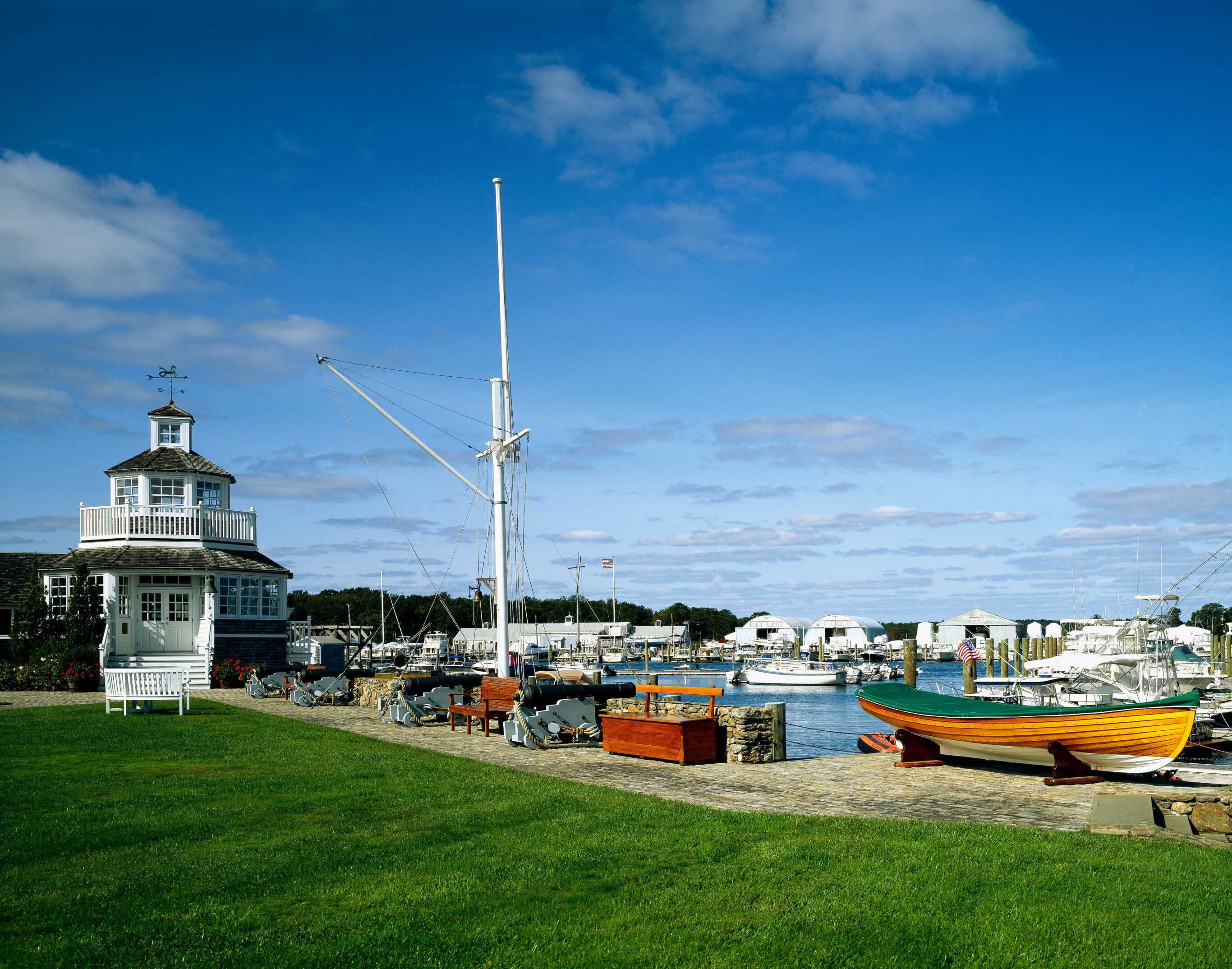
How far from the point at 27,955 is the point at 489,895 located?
9.59ft

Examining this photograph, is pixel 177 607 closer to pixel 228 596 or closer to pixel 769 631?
pixel 228 596

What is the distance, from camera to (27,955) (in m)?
5.69

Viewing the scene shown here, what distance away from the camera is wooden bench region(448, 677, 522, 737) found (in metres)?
20.2

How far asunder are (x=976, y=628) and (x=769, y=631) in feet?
91.0

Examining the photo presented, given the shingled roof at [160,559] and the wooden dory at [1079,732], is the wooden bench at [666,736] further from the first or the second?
the shingled roof at [160,559]

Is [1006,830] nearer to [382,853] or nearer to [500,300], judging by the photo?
[382,853]

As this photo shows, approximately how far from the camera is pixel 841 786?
13359 mm

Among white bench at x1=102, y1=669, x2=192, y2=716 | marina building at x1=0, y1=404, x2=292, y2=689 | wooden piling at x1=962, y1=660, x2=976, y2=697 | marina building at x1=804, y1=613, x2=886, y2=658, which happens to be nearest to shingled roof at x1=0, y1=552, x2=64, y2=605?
marina building at x1=0, y1=404, x2=292, y2=689

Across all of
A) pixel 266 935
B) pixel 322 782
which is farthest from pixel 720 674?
pixel 266 935

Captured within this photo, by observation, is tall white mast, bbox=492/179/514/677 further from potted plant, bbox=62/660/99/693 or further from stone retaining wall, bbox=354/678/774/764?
potted plant, bbox=62/660/99/693

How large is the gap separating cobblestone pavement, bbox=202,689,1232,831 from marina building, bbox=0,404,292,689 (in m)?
19.2

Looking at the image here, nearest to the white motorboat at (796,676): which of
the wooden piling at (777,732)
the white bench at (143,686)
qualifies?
the white bench at (143,686)

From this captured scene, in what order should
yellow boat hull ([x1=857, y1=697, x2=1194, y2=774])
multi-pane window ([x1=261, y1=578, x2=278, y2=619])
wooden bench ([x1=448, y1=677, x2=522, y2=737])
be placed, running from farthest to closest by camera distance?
multi-pane window ([x1=261, y1=578, x2=278, y2=619])
wooden bench ([x1=448, y1=677, x2=522, y2=737])
yellow boat hull ([x1=857, y1=697, x2=1194, y2=774])

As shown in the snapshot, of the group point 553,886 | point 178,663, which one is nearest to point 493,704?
point 553,886
